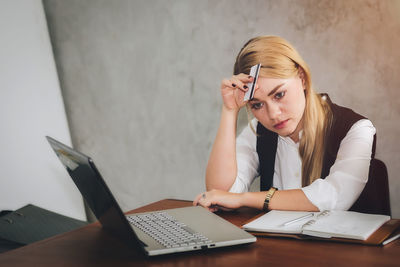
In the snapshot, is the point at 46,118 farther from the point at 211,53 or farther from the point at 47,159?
the point at 211,53

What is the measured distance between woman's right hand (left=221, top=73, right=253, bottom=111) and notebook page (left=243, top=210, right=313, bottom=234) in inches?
22.4

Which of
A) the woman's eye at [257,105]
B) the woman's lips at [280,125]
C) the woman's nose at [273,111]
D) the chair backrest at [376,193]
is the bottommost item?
the chair backrest at [376,193]

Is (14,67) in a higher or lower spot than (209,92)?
higher

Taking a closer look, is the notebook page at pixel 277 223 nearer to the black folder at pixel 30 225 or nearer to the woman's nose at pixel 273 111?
the woman's nose at pixel 273 111

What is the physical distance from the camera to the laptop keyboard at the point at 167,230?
0.83 m

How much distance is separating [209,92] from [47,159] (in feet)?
3.80

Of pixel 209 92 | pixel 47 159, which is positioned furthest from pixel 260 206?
pixel 47 159

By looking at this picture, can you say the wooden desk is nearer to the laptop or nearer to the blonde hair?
the laptop

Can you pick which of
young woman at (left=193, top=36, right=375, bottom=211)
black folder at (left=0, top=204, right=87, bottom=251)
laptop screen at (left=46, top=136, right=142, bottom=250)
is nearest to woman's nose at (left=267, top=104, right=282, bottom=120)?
young woman at (left=193, top=36, right=375, bottom=211)

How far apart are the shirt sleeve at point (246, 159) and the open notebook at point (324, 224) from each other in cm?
50

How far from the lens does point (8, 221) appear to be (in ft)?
5.79

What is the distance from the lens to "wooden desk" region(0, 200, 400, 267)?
0.75 m

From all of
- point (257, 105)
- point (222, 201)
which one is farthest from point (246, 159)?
point (222, 201)

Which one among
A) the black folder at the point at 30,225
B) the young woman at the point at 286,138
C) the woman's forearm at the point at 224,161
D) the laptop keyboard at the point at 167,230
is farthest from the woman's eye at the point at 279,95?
the black folder at the point at 30,225
